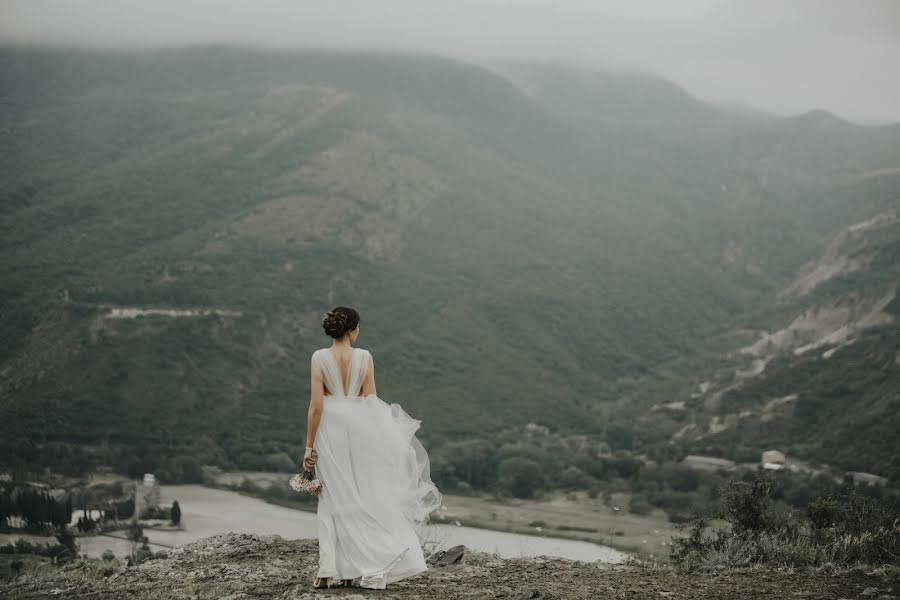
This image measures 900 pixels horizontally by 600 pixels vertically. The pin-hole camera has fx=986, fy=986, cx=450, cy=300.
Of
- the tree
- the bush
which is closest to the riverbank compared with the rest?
the tree

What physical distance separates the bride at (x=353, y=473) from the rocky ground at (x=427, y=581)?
0.24m

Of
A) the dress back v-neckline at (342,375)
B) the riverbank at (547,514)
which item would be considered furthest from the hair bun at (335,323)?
the riverbank at (547,514)

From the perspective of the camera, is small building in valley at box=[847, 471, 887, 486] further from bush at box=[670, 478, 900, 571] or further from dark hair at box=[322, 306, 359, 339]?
dark hair at box=[322, 306, 359, 339]

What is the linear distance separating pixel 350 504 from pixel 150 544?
34773mm

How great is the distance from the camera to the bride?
8977 mm

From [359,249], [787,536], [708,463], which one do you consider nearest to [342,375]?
[787,536]

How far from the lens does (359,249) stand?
91.9m

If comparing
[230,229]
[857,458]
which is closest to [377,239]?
[230,229]

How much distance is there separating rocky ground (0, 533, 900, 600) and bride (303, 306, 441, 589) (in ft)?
0.78

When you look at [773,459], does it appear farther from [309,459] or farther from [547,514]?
[309,459]

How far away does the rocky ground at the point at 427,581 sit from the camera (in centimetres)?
884

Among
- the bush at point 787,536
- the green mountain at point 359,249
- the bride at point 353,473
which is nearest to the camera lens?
the bride at point 353,473

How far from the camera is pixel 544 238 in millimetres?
102438

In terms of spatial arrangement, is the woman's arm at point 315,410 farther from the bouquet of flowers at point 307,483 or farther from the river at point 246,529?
the river at point 246,529
